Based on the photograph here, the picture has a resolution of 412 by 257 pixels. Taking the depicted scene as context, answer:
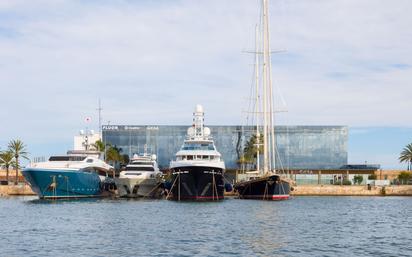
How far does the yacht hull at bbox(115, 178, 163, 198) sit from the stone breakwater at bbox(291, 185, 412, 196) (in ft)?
104

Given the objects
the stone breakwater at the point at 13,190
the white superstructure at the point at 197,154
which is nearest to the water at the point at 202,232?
the white superstructure at the point at 197,154

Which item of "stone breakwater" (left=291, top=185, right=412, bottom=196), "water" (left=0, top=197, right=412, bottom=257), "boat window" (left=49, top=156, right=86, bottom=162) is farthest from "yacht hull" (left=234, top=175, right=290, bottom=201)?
"stone breakwater" (left=291, top=185, right=412, bottom=196)

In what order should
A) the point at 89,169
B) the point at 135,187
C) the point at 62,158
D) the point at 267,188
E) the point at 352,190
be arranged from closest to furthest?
the point at 267,188
the point at 62,158
the point at 135,187
the point at 89,169
the point at 352,190

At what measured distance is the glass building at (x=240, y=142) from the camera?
145 meters

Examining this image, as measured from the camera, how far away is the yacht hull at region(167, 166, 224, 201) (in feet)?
285

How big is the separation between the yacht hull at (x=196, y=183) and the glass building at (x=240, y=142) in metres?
56.2

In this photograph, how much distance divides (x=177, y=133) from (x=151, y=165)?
42988 mm

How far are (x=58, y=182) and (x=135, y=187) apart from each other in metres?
12.0

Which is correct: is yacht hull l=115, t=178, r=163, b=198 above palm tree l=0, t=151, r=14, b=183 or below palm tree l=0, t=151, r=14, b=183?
below

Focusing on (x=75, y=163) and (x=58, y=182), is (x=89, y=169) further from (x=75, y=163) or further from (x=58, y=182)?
(x=58, y=182)

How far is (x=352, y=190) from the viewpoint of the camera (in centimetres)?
12256

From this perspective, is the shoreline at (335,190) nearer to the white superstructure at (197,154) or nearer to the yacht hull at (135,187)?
the yacht hull at (135,187)

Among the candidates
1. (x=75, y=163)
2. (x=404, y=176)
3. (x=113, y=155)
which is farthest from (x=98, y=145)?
(x=404, y=176)

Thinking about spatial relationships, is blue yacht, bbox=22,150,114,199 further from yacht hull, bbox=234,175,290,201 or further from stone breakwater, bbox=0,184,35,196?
yacht hull, bbox=234,175,290,201
